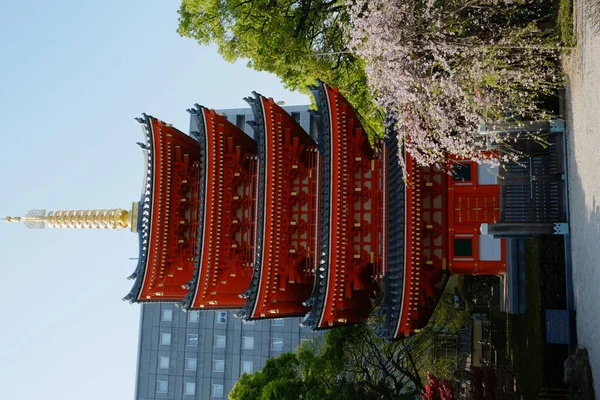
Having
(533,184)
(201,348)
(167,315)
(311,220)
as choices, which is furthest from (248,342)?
(533,184)

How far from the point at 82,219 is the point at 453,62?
15.7 meters

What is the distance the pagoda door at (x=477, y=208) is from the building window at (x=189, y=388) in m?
30.5

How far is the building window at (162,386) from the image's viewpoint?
4616 centimetres

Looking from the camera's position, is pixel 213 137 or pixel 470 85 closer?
pixel 470 85

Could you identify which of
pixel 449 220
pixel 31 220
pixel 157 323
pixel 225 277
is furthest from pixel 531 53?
pixel 157 323

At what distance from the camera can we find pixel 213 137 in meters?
21.5

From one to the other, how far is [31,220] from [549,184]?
20.1 metres

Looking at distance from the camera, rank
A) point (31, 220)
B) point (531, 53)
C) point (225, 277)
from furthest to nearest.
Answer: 1. point (31, 220)
2. point (225, 277)
3. point (531, 53)

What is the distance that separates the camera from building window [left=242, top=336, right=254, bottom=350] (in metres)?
44.8

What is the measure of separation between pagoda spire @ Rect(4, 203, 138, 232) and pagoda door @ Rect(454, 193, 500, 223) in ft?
39.7

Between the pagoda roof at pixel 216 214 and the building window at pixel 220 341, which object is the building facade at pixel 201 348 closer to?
the building window at pixel 220 341

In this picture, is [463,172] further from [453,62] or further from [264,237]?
[264,237]

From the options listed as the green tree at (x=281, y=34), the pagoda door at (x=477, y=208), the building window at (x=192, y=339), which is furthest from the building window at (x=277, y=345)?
the pagoda door at (x=477, y=208)

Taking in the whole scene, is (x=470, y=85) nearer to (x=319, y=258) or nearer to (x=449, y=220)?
(x=449, y=220)
